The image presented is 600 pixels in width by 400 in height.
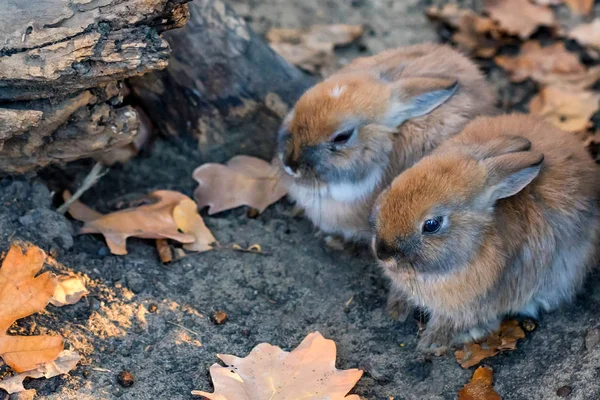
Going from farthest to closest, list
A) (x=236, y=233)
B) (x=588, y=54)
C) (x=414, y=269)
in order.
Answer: (x=588, y=54), (x=236, y=233), (x=414, y=269)

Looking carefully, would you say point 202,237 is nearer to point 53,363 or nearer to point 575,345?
point 53,363

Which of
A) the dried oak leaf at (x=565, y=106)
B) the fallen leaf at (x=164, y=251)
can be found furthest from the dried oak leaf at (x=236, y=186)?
the dried oak leaf at (x=565, y=106)

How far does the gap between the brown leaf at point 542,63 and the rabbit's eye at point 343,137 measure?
2239 millimetres

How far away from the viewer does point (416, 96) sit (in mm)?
3932

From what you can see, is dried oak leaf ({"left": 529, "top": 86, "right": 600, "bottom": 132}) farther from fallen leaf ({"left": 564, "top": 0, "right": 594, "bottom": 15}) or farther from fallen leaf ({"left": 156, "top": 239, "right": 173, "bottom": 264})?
fallen leaf ({"left": 156, "top": 239, "right": 173, "bottom": 264})

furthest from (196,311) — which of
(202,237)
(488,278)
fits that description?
(488,278)

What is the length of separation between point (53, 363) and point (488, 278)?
6.40ft

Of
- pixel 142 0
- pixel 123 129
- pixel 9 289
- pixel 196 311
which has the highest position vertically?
pixel 142 0

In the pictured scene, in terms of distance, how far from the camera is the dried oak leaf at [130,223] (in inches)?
155

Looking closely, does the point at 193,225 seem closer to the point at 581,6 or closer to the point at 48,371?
the point at 48,371

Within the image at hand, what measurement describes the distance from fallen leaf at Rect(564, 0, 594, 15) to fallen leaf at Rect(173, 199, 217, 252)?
12.0 feet

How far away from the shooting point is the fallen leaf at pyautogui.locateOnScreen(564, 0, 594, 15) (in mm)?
5988

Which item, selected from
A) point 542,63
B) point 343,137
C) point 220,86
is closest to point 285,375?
point 343,137

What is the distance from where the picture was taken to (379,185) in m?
4.02
